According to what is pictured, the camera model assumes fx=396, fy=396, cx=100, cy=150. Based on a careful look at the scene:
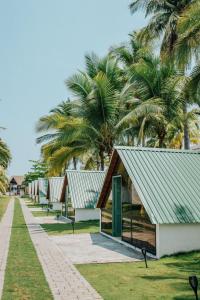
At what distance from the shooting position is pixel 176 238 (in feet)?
35.9

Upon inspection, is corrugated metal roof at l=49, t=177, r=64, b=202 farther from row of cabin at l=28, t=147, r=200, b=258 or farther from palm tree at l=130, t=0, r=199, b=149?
row of cabin at l=28, t=147, r=200, b=258

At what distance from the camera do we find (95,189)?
24.0 metres

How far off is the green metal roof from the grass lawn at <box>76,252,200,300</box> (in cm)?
117

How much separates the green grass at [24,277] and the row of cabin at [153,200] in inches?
128

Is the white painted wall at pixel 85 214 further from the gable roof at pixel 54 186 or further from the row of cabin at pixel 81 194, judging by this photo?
the gable roof at pixel 54 186

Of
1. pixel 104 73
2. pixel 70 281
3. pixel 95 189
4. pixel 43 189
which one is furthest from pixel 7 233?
pixel 43 189

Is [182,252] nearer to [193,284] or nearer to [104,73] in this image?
[193,284]

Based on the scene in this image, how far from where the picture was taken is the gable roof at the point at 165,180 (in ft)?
36.3

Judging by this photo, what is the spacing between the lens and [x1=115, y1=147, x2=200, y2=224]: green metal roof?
1106cm

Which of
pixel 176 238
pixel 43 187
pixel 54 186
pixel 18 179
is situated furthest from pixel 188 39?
pixel 18 179

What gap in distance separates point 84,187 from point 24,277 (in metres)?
15.3

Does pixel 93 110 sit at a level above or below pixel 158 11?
below

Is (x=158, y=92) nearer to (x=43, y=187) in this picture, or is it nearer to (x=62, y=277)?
(x=62, y=277)

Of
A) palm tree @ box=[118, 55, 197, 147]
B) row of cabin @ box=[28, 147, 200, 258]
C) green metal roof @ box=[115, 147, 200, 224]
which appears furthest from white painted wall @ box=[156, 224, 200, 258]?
palm tree @ box=[118, 55, 197, 147]
